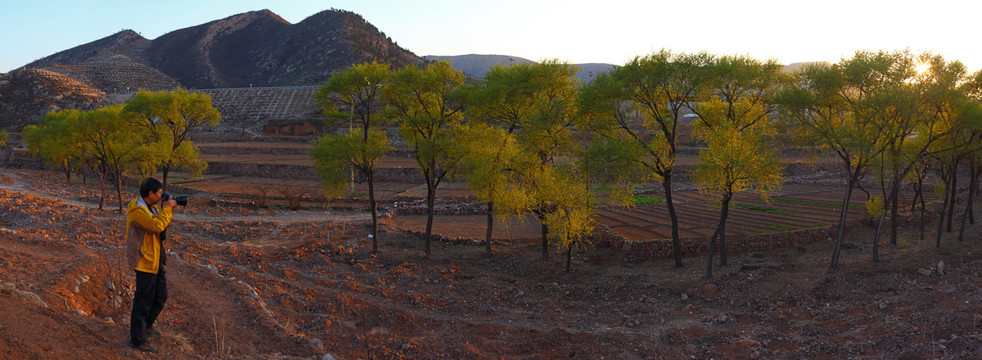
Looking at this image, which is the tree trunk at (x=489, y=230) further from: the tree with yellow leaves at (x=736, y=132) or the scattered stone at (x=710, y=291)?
the scattered stone at (x=710, y=291)

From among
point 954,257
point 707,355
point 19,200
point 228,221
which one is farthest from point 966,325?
point 19,200

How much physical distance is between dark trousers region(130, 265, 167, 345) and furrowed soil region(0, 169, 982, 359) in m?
0.23

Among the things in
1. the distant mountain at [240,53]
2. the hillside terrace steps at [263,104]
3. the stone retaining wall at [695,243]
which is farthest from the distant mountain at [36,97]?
the stone retaining wall at [695,243]

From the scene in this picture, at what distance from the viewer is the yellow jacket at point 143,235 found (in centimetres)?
611

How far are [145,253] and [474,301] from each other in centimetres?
821

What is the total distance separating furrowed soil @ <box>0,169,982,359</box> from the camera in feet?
24.8

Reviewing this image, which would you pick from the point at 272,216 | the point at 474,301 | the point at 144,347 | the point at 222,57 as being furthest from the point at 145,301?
the point at 222,57

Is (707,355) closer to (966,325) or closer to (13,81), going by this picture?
(966,325)

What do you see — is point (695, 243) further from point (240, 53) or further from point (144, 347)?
point (240, 53)

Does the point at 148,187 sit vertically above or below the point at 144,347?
above

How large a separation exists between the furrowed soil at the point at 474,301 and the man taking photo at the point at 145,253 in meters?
0.26

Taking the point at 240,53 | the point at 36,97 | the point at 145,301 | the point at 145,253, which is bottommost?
the point at 145,301

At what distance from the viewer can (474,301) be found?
43.0 feet

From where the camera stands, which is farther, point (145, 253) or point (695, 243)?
point (695, 243)
